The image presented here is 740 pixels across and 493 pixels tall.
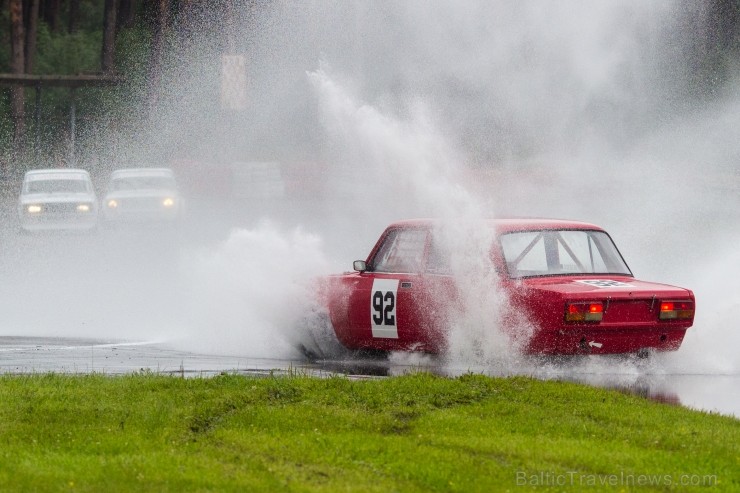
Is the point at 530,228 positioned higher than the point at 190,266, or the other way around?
the point at 530,228

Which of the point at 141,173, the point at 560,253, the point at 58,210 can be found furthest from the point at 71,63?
the point at 560,253

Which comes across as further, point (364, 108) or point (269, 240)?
point (269, 240)

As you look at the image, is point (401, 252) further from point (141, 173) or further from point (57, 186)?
point (141, 173)

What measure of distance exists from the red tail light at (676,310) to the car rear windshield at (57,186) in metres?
24.0

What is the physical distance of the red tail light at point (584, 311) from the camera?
465 inches

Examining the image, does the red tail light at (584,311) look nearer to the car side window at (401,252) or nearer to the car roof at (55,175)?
the car side window at (401,252)

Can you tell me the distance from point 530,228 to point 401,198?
17.2 meters

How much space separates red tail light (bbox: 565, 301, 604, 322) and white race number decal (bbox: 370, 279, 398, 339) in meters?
1.96

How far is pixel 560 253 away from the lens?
13.1 meters

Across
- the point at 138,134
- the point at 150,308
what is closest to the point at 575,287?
the point at 150,308

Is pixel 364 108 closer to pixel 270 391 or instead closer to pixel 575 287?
pixel 575 287

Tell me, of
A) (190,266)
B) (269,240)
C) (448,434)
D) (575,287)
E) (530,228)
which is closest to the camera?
(448,434)

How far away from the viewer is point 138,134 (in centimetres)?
4944

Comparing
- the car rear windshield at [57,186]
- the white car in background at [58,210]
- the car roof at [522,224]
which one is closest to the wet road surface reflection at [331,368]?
the car roof at [522,224]
